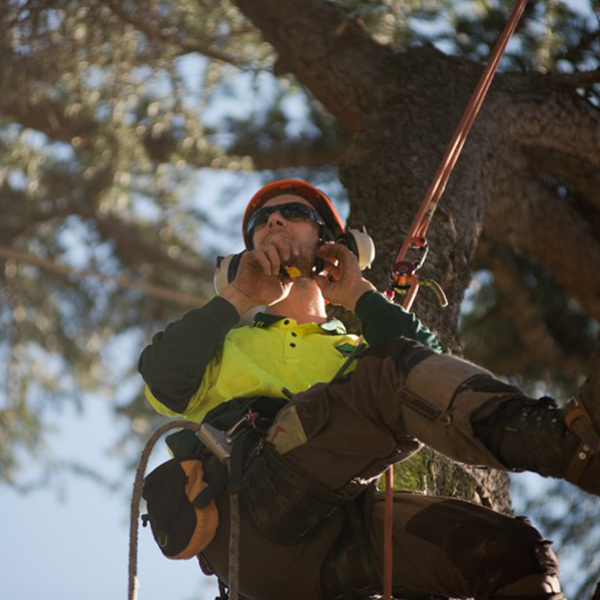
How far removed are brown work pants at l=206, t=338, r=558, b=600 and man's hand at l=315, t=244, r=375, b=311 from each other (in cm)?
39

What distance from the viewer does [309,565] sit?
9.56ft

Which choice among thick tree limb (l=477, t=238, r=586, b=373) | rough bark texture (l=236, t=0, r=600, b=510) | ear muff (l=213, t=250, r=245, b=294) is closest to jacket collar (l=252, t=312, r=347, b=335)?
ear muff (l=213, t=250, r=245, b=294)

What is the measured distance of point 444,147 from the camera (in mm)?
4449

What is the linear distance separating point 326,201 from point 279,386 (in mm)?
741

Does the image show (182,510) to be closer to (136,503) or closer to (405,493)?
(136,503)

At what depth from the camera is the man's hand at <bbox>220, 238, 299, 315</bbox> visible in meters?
3.26

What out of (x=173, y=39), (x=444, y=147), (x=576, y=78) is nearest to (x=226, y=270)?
(x=444, y=147)

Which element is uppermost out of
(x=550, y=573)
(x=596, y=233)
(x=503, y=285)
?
(x=550, y=573)

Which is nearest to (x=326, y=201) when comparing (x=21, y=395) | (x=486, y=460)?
(x=486, y=460)

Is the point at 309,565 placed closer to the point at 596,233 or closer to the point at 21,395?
the point at 596,233

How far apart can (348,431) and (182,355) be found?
1.70 ft

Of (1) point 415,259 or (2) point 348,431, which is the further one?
(1) point 415,259

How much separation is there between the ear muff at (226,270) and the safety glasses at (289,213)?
0.17 metres

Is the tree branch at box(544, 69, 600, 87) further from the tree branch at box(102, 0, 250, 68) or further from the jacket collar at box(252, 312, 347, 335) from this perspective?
the jacket collar at box(252, 312, 347, 335)
